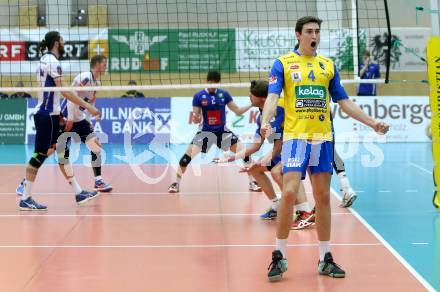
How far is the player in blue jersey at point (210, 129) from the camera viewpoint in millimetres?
10492

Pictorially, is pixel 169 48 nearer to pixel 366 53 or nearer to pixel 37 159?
pixel 366 53

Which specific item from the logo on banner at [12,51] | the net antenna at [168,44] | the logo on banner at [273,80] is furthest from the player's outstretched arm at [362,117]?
the logo on banner at [12,51]

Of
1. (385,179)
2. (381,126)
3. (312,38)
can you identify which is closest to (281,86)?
(312,38)

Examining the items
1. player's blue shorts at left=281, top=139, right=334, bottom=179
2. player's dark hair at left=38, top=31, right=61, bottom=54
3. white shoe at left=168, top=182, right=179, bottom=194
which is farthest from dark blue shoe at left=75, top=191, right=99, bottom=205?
player's blue shorts at left=281, top=139, right=334, bottom=179

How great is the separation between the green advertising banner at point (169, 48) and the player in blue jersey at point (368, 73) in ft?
12.1

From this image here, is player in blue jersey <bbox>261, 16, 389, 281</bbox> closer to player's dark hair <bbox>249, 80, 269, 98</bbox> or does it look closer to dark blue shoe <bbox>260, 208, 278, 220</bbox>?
player's dark hair <bbox>249, 80, 269, 98</bbox>

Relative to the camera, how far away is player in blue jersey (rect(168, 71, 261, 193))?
10.5 meters

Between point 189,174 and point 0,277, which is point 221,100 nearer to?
point 189,174

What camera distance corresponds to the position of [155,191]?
10.5 m

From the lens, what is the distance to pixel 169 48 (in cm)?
2000

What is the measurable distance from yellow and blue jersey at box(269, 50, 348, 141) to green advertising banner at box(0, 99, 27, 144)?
13410mm

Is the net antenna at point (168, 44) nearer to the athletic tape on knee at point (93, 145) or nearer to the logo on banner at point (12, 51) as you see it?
the logo on banner at point (12, 51)

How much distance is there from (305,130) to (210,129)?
494 centimetres

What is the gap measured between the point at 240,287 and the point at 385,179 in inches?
260
